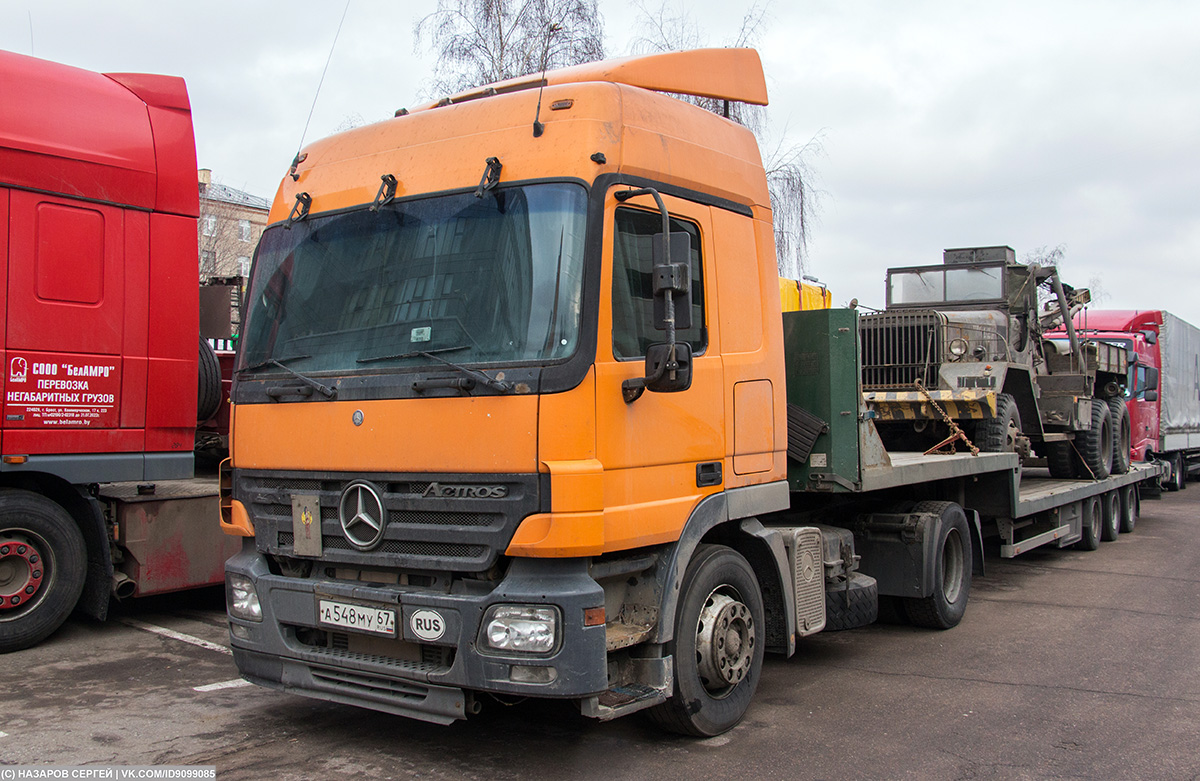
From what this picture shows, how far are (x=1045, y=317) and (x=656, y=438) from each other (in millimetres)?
9935

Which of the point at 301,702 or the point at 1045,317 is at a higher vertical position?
the point at 1045,317

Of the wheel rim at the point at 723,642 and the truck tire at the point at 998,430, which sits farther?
the truck tire at the point at 998,430

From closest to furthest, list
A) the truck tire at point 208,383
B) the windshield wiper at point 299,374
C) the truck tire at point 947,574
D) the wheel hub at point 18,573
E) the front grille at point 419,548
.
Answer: the front grille at point 419,548
the windshield wiper at point 299,374
the wheel hub at point 18,573
the truck tire at point 947,574
the truck tire at point 208,383

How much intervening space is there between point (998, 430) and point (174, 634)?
7580 mm

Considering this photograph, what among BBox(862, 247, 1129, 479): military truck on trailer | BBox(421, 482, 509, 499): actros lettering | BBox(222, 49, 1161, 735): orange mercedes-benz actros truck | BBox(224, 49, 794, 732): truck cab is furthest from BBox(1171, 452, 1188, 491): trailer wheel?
BBox(421, 482, 509, 499): actros lettering

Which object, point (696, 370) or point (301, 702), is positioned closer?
point (696, 370)

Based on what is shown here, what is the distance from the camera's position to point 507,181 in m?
4.21

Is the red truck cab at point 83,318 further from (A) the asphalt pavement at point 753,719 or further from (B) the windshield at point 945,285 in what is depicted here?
(B) the windshield at point 945,285

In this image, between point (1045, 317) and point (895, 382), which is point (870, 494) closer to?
point (895, 382)

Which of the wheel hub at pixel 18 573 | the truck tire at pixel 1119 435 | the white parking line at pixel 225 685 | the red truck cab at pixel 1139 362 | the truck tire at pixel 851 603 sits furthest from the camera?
the red truck cab at pixel 1139 362

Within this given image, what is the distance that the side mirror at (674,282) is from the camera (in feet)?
13.1

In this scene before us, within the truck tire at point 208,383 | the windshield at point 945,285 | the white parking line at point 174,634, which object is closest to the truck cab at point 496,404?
the white parking line at point 174,634

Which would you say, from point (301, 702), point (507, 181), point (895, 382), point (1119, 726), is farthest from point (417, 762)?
point (895, 382)

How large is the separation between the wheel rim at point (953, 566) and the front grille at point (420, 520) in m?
4.75
